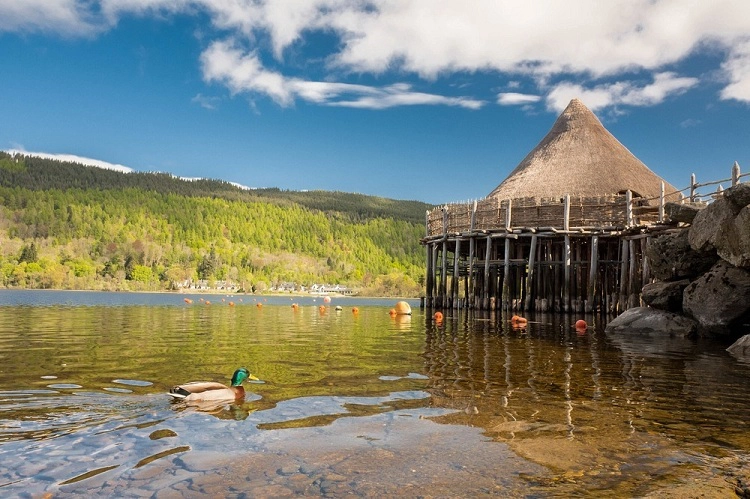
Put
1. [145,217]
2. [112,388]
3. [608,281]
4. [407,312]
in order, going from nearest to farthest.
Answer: [112,388] < [407,312] < [608,281] < [145,217]

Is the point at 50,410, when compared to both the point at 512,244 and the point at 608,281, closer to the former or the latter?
the point at 512,244

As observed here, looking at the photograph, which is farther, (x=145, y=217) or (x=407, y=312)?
(x=145, y=217)

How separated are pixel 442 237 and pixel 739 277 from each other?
21269mm

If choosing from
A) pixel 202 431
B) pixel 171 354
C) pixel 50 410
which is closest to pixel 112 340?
pixel 171 354

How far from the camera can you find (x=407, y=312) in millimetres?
34969

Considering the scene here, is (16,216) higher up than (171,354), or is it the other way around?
(16,216)

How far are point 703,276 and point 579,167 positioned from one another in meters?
20.6

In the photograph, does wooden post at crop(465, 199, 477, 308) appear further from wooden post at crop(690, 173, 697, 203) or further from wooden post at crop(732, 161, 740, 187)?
wooden post at crop(732, 161, 740, 187)

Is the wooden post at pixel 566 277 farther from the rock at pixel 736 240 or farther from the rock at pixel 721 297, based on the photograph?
the rock at pixel 736 240

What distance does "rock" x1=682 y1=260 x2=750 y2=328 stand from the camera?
58.1ft

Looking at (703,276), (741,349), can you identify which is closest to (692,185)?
(703,276)

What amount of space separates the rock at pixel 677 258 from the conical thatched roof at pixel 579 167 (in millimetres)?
14417

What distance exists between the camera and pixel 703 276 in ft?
64.3

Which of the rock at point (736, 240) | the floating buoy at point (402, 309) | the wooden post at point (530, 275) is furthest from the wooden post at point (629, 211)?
the floating buoy at point (402, 309)
